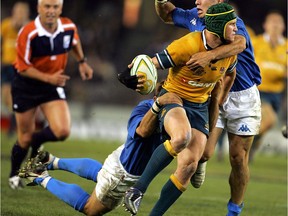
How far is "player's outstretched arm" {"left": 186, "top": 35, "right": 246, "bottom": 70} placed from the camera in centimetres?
696

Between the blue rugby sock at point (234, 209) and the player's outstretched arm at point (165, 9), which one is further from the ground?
the player's outstretched arm at point (165, 9)

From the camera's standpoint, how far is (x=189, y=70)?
7129mm

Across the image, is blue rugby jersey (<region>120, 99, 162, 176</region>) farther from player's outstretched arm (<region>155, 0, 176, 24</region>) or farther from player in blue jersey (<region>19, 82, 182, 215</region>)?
player's outstretched arm (<region>155, 0, 176, 24</region>)

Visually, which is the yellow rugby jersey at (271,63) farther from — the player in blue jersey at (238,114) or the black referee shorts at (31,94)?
the player in blue jersey at (238,114)

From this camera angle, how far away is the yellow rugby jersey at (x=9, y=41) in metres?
15.4

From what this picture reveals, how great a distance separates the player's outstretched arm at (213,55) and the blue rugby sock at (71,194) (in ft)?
5.25

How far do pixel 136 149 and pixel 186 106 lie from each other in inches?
24.7

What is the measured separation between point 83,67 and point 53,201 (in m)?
2.35

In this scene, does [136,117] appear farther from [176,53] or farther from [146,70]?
[176,53]

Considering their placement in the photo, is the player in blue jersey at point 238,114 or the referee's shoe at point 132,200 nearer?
the referee's shoe at point 132,200

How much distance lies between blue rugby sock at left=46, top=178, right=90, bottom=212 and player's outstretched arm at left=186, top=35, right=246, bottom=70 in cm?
160

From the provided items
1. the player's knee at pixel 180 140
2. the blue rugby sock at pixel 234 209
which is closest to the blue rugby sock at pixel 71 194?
the player's knee at pixel 180 140

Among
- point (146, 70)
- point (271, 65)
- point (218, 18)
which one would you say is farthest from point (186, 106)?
point (271, 65)

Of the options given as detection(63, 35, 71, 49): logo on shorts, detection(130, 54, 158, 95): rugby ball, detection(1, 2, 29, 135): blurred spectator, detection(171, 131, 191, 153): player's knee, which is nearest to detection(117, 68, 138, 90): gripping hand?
detection(130, 54, 158, 95): rugby ball
